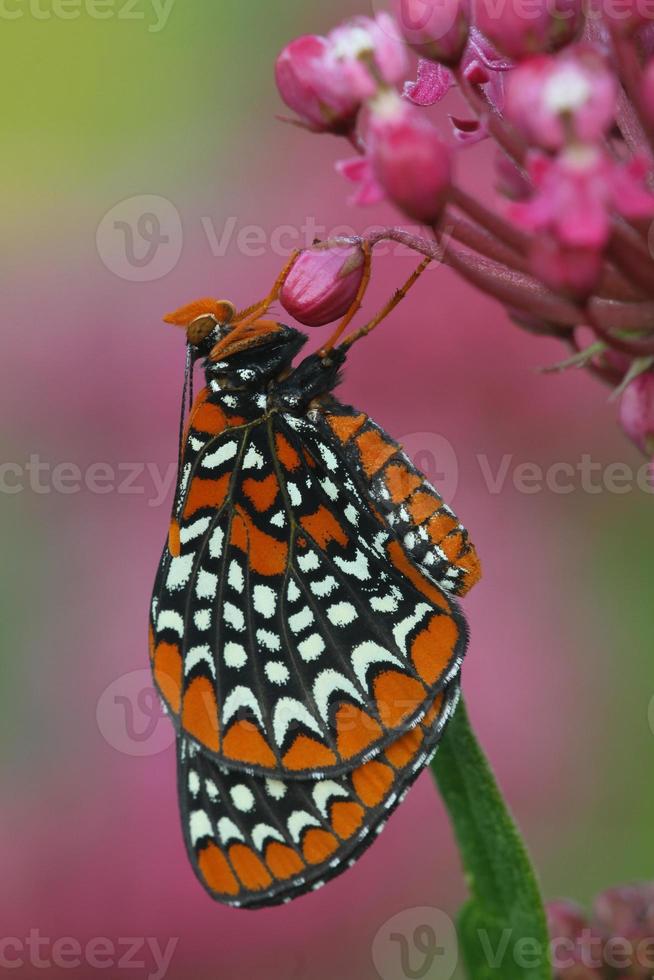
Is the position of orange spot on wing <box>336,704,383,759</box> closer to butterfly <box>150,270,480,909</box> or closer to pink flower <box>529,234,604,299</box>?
butterfly <box>150,270,480,909</box>

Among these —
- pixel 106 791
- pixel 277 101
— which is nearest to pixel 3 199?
pixel 277 101

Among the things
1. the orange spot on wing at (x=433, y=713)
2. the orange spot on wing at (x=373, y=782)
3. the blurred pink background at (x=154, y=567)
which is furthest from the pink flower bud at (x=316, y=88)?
A: the blurred pink background at (x=154, y=567)

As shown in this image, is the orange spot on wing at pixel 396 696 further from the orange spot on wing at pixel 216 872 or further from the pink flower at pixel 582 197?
the pink flower at pixel 582 197

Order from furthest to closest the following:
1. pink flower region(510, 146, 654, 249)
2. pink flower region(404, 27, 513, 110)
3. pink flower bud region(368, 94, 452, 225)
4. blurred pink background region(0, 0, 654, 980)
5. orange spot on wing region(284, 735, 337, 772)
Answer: blurred pink background region(0, 0, 654, 980), orange spot on wing region(284, 735, 337, 772), pink flower region(404, 27, 513, 110), pink flower bud region(368, 94, 452, 225), pink flower region(510, 146, 654, 249)

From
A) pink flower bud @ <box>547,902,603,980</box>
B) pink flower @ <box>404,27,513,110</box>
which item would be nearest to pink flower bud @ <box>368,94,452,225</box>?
pink flower @ <box>404,27,513,110</box>

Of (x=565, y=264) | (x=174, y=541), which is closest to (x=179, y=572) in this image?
(x=174, y=541)

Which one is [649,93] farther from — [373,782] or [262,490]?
[373,782]
